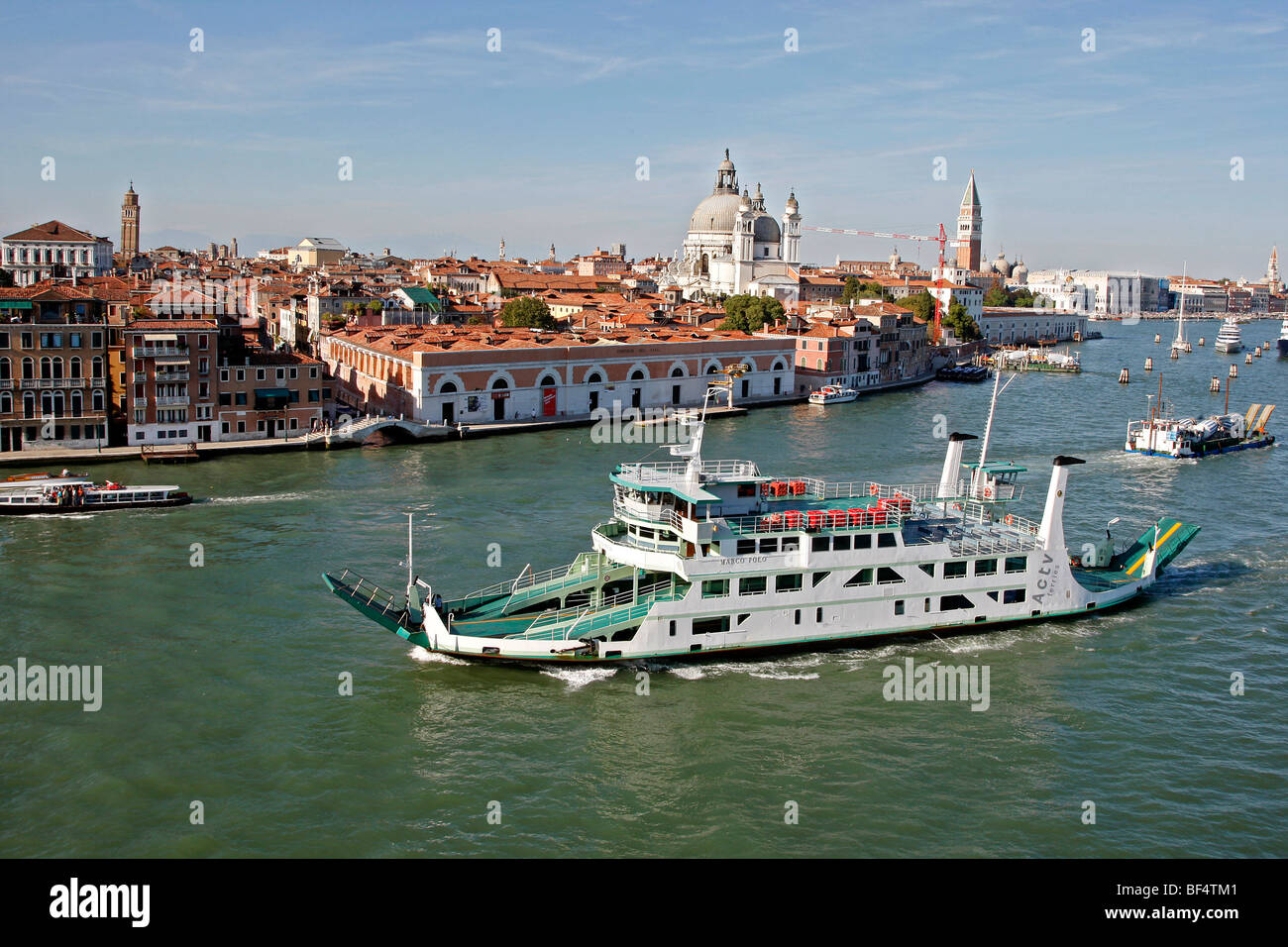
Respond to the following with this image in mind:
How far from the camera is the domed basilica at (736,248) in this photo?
82125mm

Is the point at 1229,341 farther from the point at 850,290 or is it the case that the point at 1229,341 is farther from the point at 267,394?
the point at 267,394

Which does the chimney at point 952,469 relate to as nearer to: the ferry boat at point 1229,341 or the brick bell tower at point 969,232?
the ferry boat at point 1229,341

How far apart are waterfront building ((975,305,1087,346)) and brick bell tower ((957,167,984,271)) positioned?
98.9ft

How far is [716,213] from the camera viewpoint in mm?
92375

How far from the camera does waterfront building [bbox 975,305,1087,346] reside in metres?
90.8

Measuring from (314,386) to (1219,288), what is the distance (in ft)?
536

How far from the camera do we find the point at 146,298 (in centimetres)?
3628

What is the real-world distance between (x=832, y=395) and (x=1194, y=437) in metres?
16.0

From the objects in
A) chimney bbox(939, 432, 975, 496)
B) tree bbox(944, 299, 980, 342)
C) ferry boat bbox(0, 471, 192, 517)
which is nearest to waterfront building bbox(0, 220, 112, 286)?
ferry boat bbox(0, 471, 192, 517)

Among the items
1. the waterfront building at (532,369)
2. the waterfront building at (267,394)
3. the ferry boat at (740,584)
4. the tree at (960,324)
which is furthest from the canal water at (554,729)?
the tree at (960,324)

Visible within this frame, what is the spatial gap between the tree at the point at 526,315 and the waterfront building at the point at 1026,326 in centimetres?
4503
